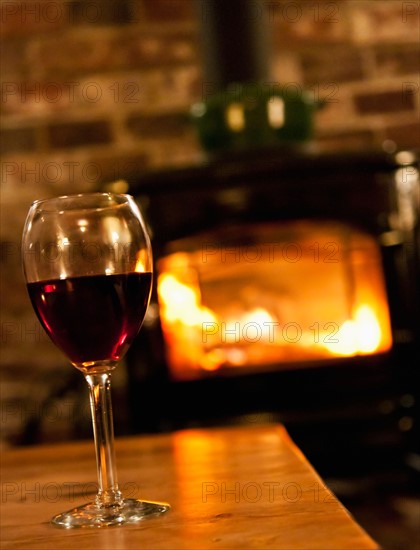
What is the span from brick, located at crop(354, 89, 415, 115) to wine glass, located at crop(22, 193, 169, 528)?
2370 mm

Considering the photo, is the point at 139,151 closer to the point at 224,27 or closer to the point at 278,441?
the point at 224,27

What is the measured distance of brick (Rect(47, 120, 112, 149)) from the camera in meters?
2.87

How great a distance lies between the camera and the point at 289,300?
7.48ft

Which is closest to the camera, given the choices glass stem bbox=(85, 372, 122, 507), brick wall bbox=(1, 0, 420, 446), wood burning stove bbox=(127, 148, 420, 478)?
glass stem bbox=(85, 372, 122, 507)

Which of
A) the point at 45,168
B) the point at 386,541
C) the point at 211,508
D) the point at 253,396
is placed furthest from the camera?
the point at 45,168

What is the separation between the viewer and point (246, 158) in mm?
2271

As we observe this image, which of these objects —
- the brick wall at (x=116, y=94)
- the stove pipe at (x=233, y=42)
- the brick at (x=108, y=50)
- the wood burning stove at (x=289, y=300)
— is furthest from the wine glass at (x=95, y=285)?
the brick at (x=108, y=50)

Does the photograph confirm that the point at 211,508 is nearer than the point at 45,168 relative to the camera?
Yes

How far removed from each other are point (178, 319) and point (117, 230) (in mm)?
1620

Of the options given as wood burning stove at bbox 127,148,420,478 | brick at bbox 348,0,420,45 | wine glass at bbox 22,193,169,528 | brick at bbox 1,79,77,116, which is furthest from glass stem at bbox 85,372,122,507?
brick at bbox 348,0,420,45

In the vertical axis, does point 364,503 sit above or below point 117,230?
below

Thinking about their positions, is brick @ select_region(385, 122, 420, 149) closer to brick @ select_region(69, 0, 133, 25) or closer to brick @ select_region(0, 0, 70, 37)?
brick @ select_region(69, 0, 133, 25)

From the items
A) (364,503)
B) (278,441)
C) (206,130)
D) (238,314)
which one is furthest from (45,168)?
(278,441)

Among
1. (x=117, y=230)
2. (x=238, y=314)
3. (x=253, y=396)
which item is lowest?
(x=253, y=396)
